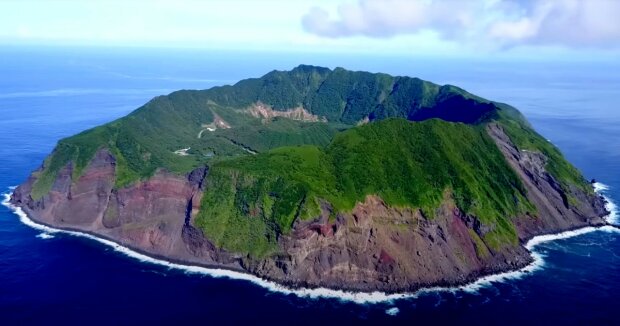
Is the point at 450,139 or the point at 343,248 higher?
the point at 450,139

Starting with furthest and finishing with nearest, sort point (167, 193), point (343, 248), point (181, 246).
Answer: point (167, 193), point (181, 246), point (343, 248)

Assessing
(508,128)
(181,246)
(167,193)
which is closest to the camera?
(181,246)

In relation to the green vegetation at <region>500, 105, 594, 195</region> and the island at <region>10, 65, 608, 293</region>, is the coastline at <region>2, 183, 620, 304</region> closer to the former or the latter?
the island at <region>10, 65, 608, 293</region>

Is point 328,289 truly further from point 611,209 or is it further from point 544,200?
point 611,209

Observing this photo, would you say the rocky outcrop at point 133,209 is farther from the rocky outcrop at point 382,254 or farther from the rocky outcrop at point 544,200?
the rocky outcrop at point 544,200

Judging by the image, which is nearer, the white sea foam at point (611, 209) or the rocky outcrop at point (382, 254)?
the rocky outcrop at point (382, 254)

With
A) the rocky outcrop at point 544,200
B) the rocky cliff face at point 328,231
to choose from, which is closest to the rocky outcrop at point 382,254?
the rocky cliff face at point 328,231

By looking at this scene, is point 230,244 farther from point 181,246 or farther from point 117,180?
point 117,180

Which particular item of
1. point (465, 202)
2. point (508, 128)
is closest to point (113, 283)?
point (465, 202)
